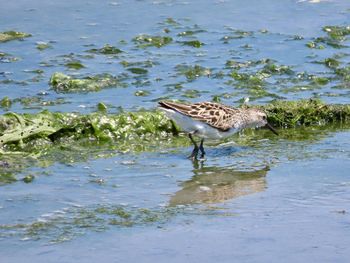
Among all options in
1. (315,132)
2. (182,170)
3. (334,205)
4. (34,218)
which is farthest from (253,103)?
(34,218)

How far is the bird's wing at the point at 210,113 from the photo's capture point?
443 inches

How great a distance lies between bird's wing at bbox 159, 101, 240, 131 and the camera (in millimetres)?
11242

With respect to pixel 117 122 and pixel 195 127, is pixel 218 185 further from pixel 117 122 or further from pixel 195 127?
pixel 117 122

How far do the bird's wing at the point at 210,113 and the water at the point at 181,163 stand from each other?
0.31m

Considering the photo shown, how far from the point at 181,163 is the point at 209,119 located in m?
0.81

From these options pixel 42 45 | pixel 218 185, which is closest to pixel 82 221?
pixel 218 185

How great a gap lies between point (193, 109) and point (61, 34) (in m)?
4.90

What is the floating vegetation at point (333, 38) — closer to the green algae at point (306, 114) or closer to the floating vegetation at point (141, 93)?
the green algae at point (306, 114)

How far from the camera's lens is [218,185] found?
10047 millimetres

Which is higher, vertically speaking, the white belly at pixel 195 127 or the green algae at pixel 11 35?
the green algae at pixel 11 35

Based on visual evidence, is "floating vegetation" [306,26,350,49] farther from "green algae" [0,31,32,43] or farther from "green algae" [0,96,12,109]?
"green algae" [0,96,12,109]

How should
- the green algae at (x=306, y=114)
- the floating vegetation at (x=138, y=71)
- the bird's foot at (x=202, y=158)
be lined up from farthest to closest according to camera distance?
the floating vegetation at (x=138, y=71) < the green algae at (x=306, y=114) < the bird's foot at (x=202, y=158)

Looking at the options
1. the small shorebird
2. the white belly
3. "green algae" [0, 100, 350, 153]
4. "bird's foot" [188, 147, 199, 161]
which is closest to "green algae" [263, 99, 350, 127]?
"green algae" [0, 100, 350, 153]

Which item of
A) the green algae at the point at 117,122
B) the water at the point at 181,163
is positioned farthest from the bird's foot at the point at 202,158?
the green algae at the point at 117,122
